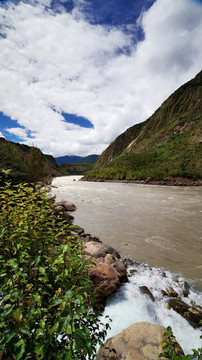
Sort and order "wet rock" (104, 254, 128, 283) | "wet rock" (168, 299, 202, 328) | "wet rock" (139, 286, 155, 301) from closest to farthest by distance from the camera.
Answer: "wet rock" (168, 299, 202, 328), "wet rock" (139, 286, 155, 301), "wet rock" (104, 254, 128, 283)

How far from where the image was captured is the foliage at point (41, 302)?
1191 mm

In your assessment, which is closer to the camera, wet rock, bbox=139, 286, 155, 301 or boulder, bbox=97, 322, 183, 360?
boulder, bbox=97, 322, 183, 360

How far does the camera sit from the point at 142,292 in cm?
452

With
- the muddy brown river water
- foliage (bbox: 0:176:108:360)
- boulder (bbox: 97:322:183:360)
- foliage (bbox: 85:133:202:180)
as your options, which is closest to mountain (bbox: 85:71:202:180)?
foliage (bbox: 85:133:202:180)

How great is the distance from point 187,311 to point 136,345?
1961mm

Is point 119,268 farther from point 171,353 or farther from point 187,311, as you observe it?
point 171,353

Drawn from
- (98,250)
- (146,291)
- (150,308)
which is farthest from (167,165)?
(150,308)

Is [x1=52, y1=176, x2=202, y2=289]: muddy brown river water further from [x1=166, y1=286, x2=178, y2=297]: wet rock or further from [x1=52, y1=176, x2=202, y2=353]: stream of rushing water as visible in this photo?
[x1=166, y1=286, x2=178, y2=297]: wet rock

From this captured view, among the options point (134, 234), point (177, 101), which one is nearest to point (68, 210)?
point (134, 234)

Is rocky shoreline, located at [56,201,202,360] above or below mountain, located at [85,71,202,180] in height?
below

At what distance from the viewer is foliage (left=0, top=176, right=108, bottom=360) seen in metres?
1.19

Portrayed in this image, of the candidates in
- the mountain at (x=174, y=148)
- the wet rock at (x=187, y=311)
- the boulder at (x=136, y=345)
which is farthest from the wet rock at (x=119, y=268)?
the mountain at (x=174, y=148)

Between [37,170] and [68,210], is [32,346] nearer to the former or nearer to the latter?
[68,210]

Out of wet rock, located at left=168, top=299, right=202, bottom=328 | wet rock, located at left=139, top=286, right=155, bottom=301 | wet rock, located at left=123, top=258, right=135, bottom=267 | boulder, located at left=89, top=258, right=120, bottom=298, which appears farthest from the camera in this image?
wet rock, located at left=123, top=258, right=135, bottom=267
